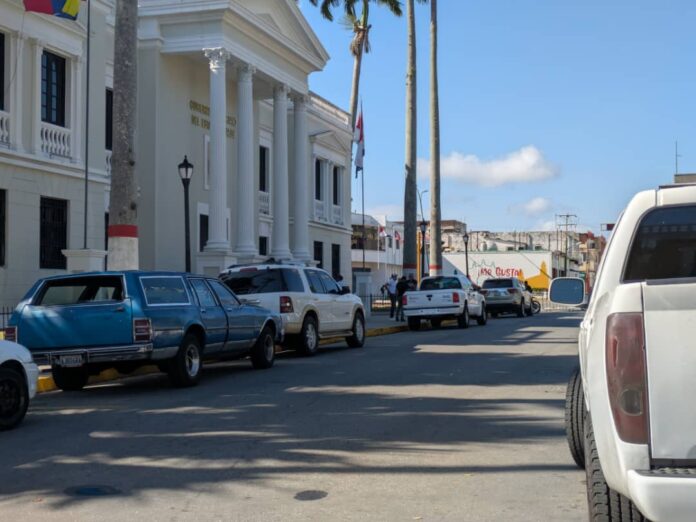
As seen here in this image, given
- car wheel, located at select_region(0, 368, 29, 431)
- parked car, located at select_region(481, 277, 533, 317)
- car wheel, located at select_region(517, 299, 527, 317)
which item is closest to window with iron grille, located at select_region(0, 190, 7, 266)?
car wheel, located at select_region(0, 368, 29, 431)

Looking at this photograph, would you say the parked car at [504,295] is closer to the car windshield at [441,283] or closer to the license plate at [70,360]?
the car windshield at [441,283]

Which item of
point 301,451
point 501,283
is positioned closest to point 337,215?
point 501,283

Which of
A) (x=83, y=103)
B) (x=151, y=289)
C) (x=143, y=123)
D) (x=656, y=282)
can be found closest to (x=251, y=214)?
(x=143, y=123)

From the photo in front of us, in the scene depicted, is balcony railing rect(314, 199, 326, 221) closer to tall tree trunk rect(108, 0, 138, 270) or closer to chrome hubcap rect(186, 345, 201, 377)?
tall tree trunk rect(108, 0, 138, 270)

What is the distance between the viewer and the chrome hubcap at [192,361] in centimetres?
1262

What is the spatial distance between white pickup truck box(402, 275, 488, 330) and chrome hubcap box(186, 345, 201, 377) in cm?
1521

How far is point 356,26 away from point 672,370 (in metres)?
42.2

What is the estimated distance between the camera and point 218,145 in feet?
91.6

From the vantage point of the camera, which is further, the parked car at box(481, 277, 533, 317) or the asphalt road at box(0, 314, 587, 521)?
the parked car at box(481, 277, 533, 317)

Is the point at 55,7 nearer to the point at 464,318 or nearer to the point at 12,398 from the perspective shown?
the point at 12,398

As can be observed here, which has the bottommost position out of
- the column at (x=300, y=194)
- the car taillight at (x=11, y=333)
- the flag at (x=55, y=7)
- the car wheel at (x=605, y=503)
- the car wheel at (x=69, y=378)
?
the car wheel at (x=69, y=378)

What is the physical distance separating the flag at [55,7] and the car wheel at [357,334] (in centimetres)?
951

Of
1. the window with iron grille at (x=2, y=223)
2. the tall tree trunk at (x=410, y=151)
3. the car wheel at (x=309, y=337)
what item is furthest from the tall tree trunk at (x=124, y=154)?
the tall tree trunk at (x=410, y=151)

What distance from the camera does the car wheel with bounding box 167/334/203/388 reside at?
40.4 feet
